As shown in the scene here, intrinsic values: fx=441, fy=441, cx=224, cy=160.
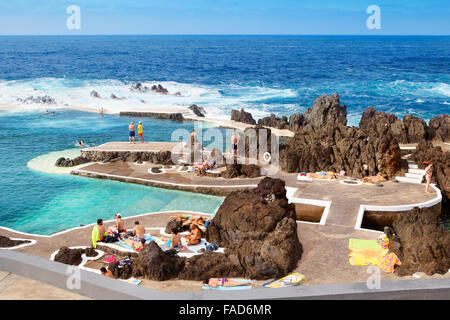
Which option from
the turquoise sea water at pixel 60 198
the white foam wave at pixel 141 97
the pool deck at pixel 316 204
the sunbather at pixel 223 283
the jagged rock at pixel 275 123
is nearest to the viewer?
the sunbather at pixel 223 283

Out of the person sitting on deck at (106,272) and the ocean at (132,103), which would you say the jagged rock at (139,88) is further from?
the person sitting on deck at (106,272)

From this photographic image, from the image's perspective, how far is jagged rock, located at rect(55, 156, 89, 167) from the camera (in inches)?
1040

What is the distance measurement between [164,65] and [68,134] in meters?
91.0

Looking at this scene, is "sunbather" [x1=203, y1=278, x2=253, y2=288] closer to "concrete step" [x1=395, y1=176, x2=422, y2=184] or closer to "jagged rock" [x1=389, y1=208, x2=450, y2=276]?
"jagged rock" [x1=389, y1=208, x2=450, y2=276]

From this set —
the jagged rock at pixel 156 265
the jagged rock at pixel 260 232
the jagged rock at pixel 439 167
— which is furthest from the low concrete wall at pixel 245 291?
the jagged rock at pixel 439 167

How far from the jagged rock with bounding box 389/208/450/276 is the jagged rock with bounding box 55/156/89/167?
1903cm

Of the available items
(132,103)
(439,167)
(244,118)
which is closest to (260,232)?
(439,167)

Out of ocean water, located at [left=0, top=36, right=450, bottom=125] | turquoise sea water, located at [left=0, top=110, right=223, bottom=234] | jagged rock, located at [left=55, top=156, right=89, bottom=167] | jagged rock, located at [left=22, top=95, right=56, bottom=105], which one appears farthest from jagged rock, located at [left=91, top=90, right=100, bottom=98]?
jagged rock, located at [left=55, top=156, right=89, bottom=167]

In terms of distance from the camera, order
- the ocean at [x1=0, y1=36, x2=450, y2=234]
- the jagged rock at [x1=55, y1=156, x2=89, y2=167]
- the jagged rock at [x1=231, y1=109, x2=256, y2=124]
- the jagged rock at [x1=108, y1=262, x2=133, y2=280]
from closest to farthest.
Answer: the jagged rock at [x1=108, y1=262, x2=133, y2=280] < the ocean at [x1=0, y1=36, x2=450, y2=234] < the jagged rock at [x1=55, y1=156, x2=89, y2=167] < the jagged rock at [x1=231, y1=109, x2=256, y2=124]

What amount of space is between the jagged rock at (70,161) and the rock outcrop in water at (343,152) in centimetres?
1214

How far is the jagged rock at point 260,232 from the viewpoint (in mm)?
12492

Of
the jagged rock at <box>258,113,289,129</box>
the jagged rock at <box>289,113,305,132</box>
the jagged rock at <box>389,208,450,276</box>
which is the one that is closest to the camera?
the jagged rock at <box>389,208,450,276</box>
